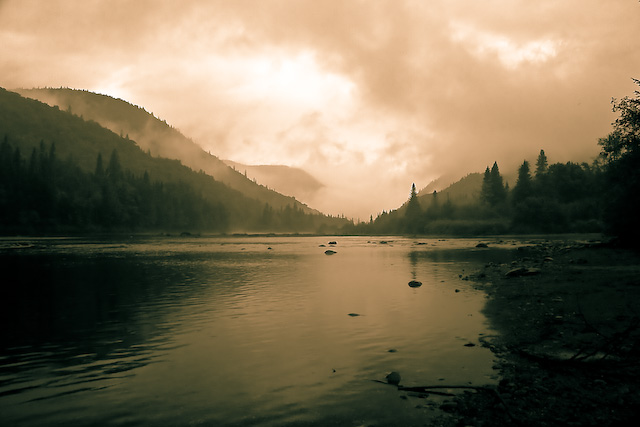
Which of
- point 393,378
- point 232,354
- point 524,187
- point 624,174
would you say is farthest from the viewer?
point 524,187

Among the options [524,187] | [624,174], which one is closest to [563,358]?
[624,174]

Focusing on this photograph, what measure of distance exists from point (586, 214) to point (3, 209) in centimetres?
27860

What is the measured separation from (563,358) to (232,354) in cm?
1341

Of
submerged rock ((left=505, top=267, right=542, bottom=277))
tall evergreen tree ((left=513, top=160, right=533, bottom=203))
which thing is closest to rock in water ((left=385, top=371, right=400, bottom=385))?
submerged rock ((left=505, top=267, right=542, bottom=277))

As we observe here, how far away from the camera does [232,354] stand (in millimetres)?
18000

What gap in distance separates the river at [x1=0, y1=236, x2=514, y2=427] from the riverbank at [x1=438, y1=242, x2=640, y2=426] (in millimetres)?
1164

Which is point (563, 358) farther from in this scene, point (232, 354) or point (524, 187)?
point (524, 187)

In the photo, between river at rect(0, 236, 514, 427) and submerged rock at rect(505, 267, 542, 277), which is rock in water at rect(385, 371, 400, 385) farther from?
submerged rock at rect(505, 267, 542, 277)

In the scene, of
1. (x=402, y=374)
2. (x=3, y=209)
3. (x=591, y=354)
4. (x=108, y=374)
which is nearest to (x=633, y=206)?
(x=591, y=354)

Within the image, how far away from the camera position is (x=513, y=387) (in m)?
12.4

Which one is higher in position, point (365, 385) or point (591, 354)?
point (591, 354)

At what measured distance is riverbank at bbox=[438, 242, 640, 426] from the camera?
34.2ft

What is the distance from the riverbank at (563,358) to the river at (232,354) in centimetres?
116

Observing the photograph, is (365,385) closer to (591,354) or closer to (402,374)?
(402,374)
